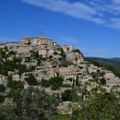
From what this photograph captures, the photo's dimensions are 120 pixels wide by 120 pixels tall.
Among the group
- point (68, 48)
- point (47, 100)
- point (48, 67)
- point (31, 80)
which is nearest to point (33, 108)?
point (47, 100)

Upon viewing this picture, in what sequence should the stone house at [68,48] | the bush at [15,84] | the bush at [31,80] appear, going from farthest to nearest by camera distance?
the stone house at [68,48], the bush at [31,80], the bush at [15,84]

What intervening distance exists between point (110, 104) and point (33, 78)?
7023 cm

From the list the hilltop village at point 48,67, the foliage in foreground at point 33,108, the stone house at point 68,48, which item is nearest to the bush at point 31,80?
the hilltop village at point 48,67

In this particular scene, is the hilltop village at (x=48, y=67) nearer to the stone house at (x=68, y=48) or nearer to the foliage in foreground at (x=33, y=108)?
the stone house at (x=68, y=48)

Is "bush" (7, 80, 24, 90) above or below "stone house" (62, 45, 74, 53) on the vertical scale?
below

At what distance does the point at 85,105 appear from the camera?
1743 inches

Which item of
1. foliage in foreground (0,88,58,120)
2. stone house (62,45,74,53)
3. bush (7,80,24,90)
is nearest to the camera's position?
foliage in foreground (0,88,58,120)

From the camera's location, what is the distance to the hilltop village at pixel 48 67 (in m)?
111

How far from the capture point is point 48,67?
117 metres

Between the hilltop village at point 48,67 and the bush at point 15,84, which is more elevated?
the hilltop village at point 48,67

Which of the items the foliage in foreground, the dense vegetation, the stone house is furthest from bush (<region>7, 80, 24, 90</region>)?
the foliage in foreground

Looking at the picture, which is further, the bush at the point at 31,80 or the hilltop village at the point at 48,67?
the hilltop village at the point at 48,67

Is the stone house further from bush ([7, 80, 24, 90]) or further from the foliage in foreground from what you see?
the foliage in foreground

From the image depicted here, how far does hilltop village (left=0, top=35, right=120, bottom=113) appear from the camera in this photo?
110506 mm
